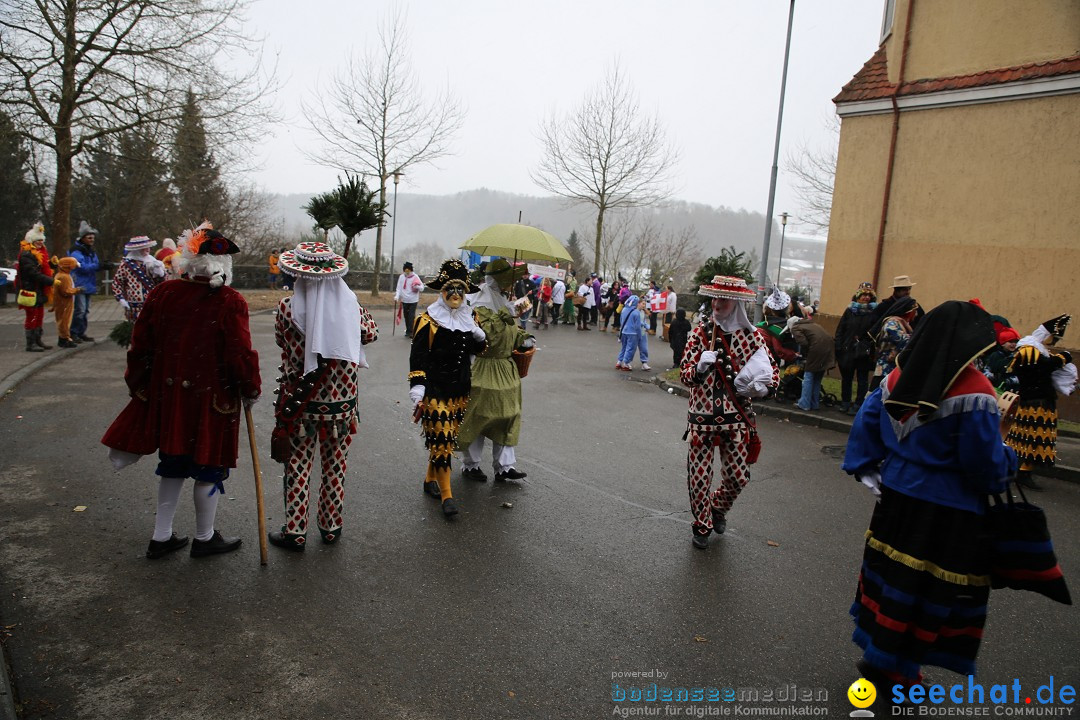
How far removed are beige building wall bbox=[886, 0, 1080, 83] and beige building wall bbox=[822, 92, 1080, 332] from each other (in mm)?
792

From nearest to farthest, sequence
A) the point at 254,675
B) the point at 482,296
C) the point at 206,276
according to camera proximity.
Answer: the point at 254,675 → the point at 206,276 → the point at 482,296

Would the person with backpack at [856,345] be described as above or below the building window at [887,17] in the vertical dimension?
below

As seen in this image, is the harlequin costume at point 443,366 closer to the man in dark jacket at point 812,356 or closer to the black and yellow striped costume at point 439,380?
the black and yellow striped costume at point 439,380

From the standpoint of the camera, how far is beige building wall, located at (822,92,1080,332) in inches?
443

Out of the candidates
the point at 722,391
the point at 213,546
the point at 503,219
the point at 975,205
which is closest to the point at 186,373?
the point at 213,546

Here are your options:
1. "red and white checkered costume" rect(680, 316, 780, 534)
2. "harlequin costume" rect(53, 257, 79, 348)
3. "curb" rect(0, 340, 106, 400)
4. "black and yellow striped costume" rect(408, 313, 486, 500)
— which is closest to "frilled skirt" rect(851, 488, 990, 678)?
"red and white checkered costume" rect(680, 316, 780, 534)

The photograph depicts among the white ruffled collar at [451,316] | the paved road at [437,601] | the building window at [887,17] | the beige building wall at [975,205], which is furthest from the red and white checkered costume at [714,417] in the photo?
the building window at [887,17]

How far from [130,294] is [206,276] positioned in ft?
28.0

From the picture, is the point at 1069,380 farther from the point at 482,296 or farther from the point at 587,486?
the point at 482,296

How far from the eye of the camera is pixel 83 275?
39.7 ft

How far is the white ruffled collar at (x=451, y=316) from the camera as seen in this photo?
557 centimetres

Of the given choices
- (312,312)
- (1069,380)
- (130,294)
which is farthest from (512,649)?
(130,294)

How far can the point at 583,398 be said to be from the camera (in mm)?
11188

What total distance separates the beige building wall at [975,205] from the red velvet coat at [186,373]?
12.3 metres
